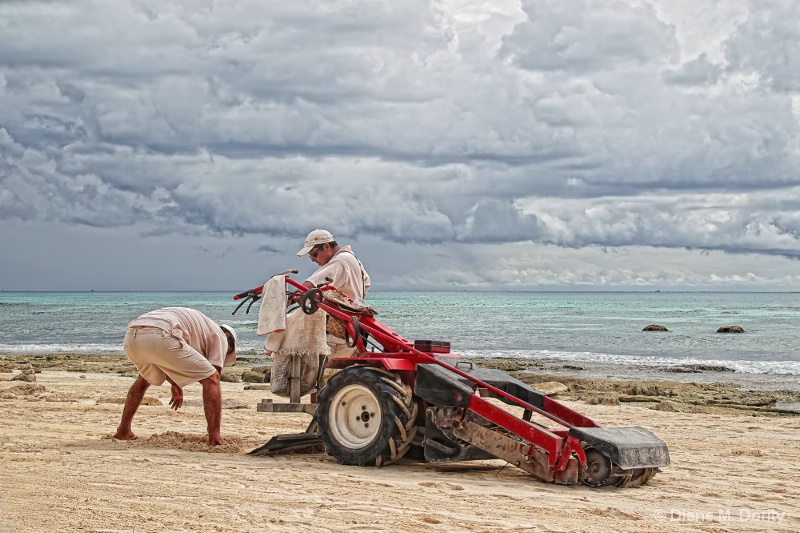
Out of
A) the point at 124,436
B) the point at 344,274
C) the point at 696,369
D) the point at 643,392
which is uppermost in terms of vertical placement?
the point at 344,274

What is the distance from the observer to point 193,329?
9023 millimetres

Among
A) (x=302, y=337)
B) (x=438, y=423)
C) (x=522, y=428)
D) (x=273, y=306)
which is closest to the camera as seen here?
(x=522, y=428)

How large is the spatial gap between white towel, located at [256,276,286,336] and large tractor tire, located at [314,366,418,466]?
2.64ft

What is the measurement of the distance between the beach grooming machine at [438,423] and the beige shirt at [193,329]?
1097 millimetres

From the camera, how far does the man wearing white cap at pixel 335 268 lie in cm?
882

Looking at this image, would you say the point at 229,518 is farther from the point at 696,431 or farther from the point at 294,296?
the point at 696,431

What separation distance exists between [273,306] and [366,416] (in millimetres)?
1361

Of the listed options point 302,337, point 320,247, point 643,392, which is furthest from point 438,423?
point 643,392

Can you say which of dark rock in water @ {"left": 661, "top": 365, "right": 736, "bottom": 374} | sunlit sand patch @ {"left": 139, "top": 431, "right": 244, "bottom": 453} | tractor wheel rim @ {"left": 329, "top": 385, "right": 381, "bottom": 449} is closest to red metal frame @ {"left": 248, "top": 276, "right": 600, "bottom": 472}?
tractor wheel rim @ {"left": 329, "top": 385, "right": 381, "bottom": 449}

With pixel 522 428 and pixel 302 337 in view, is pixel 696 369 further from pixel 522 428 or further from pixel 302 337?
pixel 522 428

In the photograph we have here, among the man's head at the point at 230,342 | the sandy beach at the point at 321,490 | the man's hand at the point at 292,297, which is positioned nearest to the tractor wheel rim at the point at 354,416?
the sandy beach at the point at 321,490

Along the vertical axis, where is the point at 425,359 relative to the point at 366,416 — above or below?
above

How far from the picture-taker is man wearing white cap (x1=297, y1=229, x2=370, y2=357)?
8.82m

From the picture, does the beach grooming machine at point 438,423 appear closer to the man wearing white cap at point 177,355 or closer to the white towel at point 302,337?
the white towel at point 302,337
